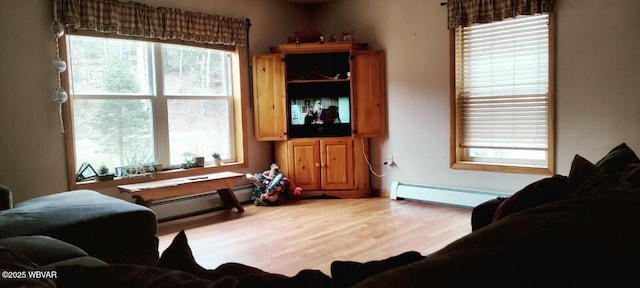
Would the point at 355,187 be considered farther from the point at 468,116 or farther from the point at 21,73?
the point at 21,73

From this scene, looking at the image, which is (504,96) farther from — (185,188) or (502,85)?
(185,188)

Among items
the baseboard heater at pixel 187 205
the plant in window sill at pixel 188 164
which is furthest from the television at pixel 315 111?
the plant in window sill at pixel 188 164

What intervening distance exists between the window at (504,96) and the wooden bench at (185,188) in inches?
96.9

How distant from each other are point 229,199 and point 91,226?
262 cm

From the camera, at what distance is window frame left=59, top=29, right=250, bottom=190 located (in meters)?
4.13

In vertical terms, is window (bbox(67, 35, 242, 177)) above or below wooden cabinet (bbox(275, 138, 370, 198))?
above

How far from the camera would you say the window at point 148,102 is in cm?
436

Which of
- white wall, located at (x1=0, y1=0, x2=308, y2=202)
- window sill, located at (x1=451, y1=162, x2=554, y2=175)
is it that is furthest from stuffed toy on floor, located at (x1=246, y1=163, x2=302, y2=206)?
white wall, located at (x1=0, y1=0, x2=308, y2=202)

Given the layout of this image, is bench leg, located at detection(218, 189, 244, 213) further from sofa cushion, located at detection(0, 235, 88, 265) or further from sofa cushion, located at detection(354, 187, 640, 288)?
sofa cushion, located at detection(354, 187, 640, 288)

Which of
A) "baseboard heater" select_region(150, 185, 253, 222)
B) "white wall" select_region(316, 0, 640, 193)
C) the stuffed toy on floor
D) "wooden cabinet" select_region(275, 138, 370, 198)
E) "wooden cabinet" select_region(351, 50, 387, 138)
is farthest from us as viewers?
"wooden cabinet" select_region(275, 138, 370, 198)

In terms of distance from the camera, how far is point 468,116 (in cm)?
495

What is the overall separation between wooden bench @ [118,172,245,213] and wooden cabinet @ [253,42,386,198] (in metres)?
0.88

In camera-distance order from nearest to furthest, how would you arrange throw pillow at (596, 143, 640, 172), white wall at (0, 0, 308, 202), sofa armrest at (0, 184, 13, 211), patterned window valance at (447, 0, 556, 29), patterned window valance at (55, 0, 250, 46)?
throw pillow at (596, 143, 640, 172), sofa armrest at (0, 184, 13, 211), white wall at (0, 0, 308, 202), patterned window valance at (55, 0, 250, 46), patterned window valance at (447, 0, 556, 29)

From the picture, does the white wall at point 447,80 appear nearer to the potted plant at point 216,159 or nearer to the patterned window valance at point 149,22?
the patterned window valance at point 149,22
